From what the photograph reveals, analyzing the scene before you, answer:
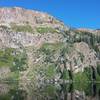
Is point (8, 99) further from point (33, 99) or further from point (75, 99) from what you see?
point (75, 99)

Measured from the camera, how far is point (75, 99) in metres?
136

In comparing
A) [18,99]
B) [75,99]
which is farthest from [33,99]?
[75,99]

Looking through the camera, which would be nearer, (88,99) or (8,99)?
(8,99)

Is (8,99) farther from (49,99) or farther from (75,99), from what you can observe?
(75,99)

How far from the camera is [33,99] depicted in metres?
125

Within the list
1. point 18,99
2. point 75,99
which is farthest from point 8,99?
point 75,99

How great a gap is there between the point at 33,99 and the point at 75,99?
19.3m

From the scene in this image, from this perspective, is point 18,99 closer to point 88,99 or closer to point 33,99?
point 33,99

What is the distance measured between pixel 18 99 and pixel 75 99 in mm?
24227

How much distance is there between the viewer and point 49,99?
12812 centimetres

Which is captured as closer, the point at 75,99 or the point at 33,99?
the point at 33,99

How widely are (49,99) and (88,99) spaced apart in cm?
1709

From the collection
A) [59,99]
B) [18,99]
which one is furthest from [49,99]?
[18,99]

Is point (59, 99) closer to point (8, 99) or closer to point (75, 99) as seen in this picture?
point (75, 99)
